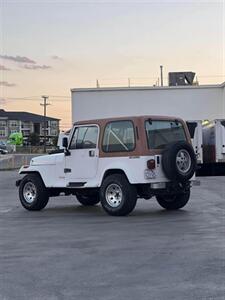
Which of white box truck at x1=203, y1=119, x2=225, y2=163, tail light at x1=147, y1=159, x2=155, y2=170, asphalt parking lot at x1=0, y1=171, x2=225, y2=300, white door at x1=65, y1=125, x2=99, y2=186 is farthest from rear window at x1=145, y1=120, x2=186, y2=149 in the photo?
white box truck at x1=203, y1=119, x2=225, y2=163

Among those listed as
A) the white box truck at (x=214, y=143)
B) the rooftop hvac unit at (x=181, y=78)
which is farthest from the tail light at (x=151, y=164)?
the rooftop hvac unit at (x=181, y=78)

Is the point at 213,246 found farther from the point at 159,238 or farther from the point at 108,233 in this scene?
the point at 108,233

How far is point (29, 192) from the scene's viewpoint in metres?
13.9

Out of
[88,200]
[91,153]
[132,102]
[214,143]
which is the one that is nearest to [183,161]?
[91,153]

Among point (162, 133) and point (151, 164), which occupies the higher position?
point (162, 133)

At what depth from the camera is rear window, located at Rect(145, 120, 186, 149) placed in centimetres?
1213

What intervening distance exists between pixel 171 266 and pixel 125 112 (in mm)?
30741

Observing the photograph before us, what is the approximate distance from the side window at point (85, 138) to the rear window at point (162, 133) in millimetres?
1293

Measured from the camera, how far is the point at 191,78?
49.4 m

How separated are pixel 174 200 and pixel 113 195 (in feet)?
6.13

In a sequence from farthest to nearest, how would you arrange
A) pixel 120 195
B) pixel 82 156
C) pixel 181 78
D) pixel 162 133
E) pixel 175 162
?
pixel 181 78 < pixel 82 156 < pixel 162 133 < pixel 120 195 < pixel 175 162

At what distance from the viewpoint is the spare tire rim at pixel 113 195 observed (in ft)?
39.5

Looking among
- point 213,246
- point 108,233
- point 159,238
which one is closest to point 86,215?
point 108,233

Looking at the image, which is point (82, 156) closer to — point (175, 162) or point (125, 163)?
point (125, 163)
